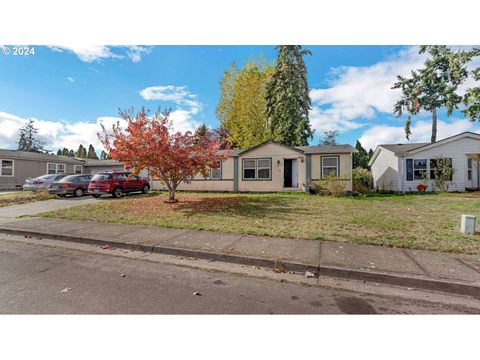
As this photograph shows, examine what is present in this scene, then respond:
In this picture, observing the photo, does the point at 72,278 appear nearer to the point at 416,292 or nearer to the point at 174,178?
the point at 416,292

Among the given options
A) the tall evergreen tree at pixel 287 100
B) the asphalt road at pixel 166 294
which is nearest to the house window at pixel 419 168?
the tall evergreen tree at pixel 287 100

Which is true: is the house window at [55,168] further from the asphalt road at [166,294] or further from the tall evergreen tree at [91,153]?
the tall evergreen tree at [91,153]

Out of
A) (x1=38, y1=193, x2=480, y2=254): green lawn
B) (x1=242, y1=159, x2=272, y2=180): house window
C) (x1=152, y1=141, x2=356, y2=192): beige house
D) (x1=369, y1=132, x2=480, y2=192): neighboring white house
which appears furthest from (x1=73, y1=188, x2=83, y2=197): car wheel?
(x1=369, y1=132, x2=480, y2=192): neighboring white house

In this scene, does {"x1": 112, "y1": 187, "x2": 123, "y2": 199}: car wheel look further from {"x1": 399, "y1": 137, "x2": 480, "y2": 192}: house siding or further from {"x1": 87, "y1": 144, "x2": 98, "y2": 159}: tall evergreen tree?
{"x1": 87, "y1": 144, "x2": 98, "y2": 159}: tall evergreen tree

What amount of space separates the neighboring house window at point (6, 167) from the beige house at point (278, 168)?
18492mm

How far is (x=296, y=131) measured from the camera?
81.9ft

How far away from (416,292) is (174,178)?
9.10 m

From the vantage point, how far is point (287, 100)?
81.3ft

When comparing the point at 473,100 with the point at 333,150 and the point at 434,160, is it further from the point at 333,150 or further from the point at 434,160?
the point at 333,150

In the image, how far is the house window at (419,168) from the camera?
1628 centimetres

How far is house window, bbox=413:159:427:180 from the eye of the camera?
16.3 metres

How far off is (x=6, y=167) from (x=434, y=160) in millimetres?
35799

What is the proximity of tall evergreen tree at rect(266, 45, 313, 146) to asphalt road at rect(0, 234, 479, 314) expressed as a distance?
74.6 feet
